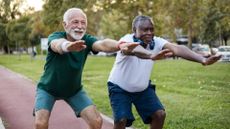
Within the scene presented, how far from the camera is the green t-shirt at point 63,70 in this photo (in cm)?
545

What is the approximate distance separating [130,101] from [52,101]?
3.16ft

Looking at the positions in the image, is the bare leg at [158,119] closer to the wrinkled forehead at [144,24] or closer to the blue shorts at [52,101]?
the blue shorts at [52,101]

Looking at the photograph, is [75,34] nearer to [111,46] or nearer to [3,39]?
[111,46]

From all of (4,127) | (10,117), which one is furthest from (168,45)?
(10,117)

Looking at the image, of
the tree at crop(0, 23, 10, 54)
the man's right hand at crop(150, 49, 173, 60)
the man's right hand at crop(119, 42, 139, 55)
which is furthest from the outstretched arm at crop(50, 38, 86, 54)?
the tree at crop(0, 23, 10, 54)

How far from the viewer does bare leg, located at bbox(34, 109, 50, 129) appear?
5.39 m

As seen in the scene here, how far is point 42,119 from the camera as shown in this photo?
5434mm

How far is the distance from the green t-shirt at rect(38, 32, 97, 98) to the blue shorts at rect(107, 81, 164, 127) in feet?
1.68

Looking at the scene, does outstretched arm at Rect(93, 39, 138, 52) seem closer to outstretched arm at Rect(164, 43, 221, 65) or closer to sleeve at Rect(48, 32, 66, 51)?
sleeve at Rect(48, 32, 66, 51)

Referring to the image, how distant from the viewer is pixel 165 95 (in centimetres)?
1405

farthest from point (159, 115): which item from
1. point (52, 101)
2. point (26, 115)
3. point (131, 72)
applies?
point (26, 115)

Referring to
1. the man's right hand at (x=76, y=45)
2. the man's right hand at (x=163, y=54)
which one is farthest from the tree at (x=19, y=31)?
the man's right hand at (x=163, y=54)

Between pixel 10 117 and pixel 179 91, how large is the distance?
5675mm

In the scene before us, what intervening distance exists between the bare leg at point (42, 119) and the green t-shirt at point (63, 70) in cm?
27
